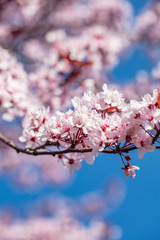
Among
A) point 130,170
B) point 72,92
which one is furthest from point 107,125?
point 72,92

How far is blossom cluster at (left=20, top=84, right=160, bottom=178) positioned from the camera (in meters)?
1.82

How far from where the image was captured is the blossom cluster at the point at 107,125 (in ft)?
5.96

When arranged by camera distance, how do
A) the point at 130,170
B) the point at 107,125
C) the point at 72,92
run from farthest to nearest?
the point at 72,92 → the point at 130,170 → the point at 107,125

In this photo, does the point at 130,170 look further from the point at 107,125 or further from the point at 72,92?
the point at 72,92

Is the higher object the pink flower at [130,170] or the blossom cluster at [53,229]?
the blossom cluster at [53,229]

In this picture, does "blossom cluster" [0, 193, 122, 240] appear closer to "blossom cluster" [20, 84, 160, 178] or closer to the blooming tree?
the blooming tree

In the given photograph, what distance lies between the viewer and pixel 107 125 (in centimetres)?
188

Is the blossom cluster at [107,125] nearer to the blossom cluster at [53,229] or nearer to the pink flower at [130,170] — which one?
the pink flower at [130,170]

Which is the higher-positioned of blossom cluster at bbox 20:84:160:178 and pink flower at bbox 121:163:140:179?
blossom cluster at bbox 20:84:160:178

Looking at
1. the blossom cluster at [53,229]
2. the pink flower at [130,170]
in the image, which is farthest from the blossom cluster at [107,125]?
the blossom cluster at [53,229]

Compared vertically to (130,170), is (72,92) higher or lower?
higher

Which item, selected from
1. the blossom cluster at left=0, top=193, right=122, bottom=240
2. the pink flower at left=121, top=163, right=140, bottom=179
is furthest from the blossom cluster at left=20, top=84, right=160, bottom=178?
the blossom cluster at left=0, top=193, right=122, bottom=240

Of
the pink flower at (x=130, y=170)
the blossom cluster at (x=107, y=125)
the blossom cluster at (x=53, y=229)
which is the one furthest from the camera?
the blossom cluster at (x=53, y=229)

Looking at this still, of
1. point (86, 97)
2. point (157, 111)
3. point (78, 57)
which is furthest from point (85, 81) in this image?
point (157, 111)
